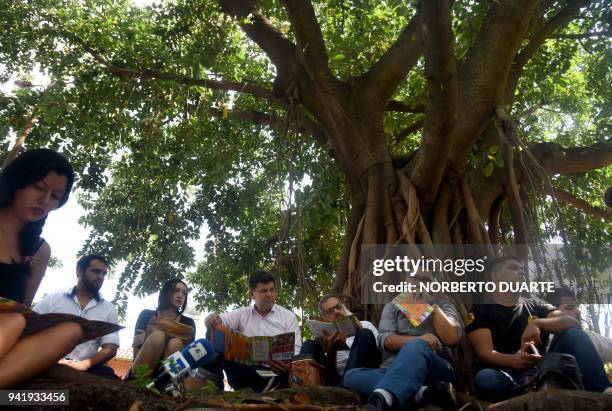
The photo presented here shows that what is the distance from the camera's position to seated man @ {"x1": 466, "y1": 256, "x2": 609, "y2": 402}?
3.27 metres

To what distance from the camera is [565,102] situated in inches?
304

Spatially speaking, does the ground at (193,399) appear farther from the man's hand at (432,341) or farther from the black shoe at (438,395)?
the man's hand at (432,341)

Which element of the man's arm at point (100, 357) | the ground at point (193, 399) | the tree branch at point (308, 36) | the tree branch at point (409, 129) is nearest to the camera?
the ground at point (193, 399)

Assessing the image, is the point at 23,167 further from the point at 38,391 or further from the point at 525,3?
the point at 525,3

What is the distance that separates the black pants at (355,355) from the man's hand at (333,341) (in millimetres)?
44

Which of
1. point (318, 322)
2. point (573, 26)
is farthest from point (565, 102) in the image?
point (318, 322)

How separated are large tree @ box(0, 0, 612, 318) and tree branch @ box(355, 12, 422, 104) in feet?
0.07

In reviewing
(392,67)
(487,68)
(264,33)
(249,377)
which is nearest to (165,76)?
(264,33)

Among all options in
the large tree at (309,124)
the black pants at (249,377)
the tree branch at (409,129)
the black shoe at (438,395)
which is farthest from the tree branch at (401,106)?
the black shoe at (438,395)

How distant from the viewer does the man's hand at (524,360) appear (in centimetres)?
344

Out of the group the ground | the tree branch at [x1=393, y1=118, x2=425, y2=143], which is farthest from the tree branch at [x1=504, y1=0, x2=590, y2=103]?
the ground

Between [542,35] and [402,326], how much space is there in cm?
375

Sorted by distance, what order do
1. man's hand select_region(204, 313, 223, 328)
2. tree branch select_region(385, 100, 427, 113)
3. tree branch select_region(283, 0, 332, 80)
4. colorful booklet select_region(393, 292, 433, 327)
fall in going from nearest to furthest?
colorful booklet select_region(393, 292, 433, 327)
man's hand select_region(204, 313, 223, 328)
tree branch select_region(283, 0, 332, 80)
tree branch select_region(385, 100, 427, 113)

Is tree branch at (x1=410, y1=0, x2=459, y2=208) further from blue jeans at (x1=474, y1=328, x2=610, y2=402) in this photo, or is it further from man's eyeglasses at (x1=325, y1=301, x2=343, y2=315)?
blue jeans at (x1=474, y1=328, x2=610, y2=402)
